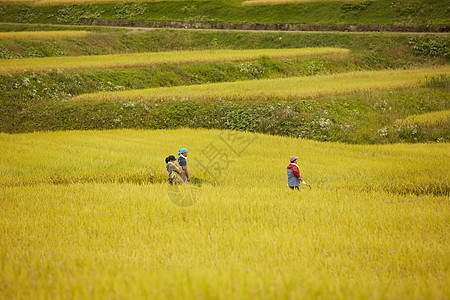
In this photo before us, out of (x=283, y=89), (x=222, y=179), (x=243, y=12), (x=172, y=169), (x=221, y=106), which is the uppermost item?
(x=243, y=12)

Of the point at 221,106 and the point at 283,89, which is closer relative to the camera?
the point at 221,106

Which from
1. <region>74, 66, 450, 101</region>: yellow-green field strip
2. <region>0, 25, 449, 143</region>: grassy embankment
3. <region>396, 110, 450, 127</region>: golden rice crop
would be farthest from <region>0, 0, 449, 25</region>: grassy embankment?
<region>396, 110, 450, 127</region>: golden rice crop

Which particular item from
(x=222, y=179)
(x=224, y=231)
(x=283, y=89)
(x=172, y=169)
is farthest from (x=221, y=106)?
(x=224, y=231)

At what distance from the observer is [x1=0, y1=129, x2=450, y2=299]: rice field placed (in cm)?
397

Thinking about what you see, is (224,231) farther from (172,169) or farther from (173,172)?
(173,172)

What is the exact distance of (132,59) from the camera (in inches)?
1198

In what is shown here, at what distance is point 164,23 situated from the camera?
50062mm

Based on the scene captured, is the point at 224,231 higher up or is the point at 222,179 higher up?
the point at 222,179

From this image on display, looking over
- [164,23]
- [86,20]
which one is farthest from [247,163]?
[86,20]

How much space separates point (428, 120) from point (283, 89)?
787 cm

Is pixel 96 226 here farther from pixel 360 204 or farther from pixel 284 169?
pixel 284 169

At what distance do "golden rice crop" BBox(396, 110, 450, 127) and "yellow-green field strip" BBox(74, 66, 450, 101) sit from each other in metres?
3.75

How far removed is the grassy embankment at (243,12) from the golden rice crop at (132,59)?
34.1ft

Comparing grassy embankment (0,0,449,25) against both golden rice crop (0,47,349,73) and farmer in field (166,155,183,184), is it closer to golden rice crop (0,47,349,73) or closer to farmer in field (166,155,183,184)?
golden rice crop (0,47,349,73)
